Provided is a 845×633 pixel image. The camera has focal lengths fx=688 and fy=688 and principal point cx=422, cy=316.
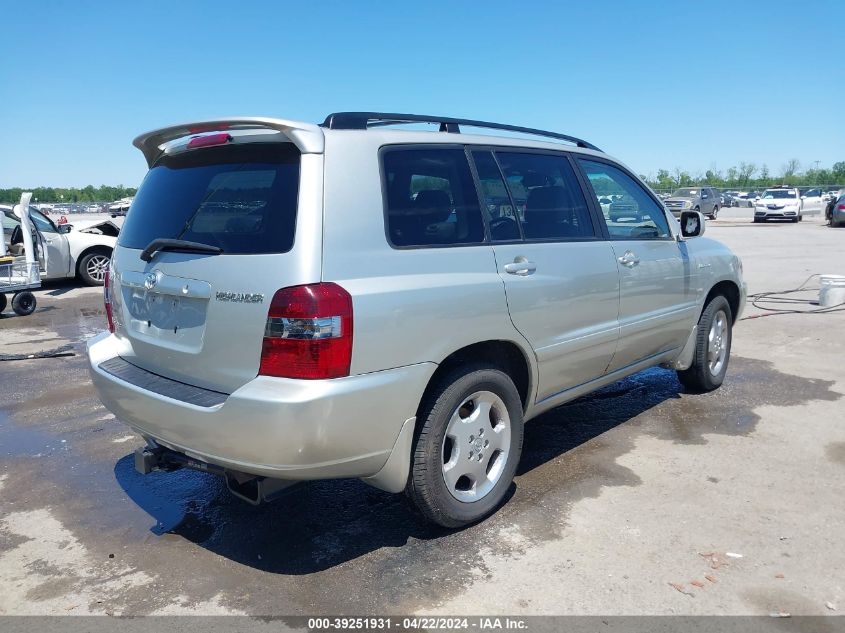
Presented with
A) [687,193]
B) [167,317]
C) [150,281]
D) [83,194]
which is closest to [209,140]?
[150,281]

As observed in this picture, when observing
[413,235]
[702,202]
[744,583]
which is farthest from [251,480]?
[702,202]

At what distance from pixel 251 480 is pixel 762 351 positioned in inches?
239

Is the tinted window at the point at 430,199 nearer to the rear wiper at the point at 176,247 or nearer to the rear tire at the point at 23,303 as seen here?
the rear wiper at the point at 176,247

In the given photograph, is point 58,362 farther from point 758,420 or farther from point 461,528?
point 758,420

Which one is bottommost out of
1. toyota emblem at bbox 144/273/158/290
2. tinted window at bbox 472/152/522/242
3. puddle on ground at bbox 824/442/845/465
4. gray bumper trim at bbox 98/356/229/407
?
puddle on ground at bbox 824/442/845/465

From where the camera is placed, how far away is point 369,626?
2715mm

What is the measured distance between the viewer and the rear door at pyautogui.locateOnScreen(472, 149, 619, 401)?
357 cm

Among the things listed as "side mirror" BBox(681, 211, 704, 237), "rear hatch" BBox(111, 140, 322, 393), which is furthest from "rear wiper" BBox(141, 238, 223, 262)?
"side mirror" BBox(681, 211, 704, 237)

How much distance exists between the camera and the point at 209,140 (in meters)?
3.14

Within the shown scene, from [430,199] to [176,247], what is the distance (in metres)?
1.20

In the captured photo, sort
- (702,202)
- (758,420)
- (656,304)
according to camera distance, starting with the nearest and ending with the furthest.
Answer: (656,304)
(758,420)
(702,202)

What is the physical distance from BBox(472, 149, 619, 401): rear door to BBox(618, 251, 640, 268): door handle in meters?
0.12

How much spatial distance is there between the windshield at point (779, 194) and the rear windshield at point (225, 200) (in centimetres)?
3574

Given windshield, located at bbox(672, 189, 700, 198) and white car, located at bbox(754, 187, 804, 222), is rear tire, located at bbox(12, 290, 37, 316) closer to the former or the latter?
white car, located at bbox(754, 187, 804, 222)
